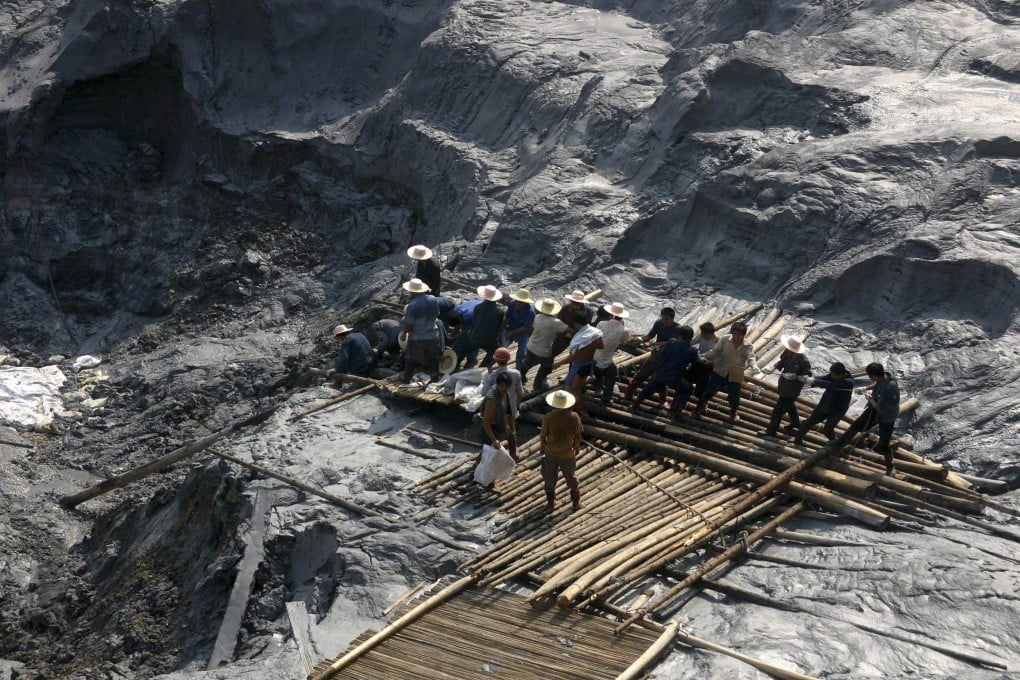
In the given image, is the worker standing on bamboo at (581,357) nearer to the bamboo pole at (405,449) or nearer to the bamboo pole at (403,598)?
the bamboo pole at (405,449)

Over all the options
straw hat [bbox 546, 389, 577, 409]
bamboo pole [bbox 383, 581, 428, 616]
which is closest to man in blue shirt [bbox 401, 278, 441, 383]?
straw hat [bbox 546, 389, 577, 409]

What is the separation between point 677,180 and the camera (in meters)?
16.5

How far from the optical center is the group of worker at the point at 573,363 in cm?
1067

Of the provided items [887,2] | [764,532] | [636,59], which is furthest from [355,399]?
[887,2]

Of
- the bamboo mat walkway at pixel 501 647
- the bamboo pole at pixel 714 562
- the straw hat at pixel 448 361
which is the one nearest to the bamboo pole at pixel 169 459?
the straw hat at pixel 448 361

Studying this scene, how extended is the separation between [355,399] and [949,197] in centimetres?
764

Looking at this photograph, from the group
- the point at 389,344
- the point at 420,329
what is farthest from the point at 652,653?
the point at 389,344

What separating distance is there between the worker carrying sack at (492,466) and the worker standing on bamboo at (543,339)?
1886 mm

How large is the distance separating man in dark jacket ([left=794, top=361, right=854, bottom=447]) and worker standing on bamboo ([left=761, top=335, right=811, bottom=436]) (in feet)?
0.29

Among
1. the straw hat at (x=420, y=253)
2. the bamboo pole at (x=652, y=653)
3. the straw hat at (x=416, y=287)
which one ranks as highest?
the straw hat at (x=420, y=253)

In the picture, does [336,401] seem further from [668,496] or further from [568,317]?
[668,496]

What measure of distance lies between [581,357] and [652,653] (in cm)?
387

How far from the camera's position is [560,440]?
33.2 ft

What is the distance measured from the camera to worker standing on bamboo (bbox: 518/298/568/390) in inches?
485
